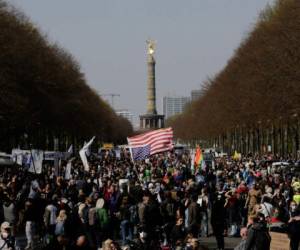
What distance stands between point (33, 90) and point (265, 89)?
16.0 meters

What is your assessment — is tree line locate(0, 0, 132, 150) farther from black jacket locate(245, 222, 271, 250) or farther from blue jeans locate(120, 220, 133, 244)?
black jacket locate(245, 222, 271, 250)

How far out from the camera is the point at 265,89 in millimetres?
59094

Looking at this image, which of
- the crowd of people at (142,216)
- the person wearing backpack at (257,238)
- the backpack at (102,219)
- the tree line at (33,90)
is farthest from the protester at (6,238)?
the tree line at (33,90)

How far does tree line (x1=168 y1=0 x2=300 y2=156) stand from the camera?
5309 cm

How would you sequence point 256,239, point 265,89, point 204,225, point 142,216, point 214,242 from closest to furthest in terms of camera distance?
point 256,239 < point 142,216 < point 214,242 < point 204,225 < point 265,89

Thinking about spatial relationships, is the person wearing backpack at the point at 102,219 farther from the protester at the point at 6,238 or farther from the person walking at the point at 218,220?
the protester at the point at 6,238

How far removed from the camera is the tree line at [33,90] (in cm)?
5944

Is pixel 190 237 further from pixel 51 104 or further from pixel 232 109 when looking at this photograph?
pixel 232 109

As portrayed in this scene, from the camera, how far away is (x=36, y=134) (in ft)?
270

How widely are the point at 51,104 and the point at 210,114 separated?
3302cm

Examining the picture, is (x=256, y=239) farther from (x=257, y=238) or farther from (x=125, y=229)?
(x=125, y=229)

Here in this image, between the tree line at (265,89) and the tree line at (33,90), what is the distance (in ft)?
40.6

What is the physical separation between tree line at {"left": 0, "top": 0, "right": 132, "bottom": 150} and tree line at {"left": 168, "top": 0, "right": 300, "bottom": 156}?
1237cm

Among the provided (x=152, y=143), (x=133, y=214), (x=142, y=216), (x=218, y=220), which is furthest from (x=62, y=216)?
(x=152, y=143)
